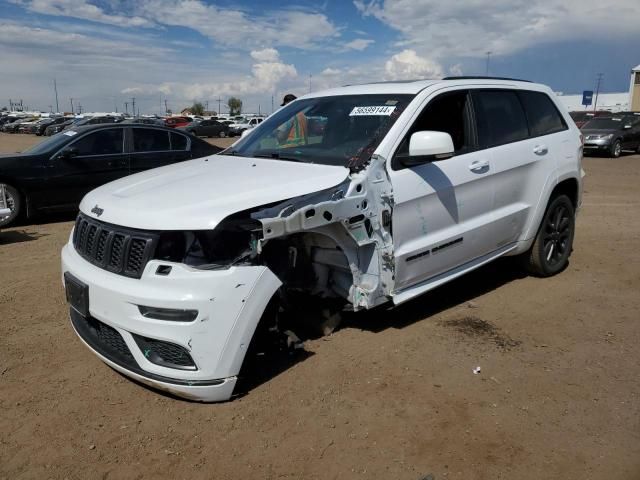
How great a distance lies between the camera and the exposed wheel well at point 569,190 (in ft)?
18.2

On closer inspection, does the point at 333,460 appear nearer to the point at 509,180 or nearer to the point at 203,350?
the point at 203,350

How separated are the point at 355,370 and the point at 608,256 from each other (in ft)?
14.4


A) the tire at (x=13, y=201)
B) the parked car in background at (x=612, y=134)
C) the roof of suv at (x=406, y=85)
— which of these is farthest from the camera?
the parked car in background at (x=612, y=134)

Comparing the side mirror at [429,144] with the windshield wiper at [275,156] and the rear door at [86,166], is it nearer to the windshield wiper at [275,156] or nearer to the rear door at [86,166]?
the windshield wiper at [275,156]

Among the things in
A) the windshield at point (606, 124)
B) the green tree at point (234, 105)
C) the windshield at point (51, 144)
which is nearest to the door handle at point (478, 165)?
the windshield at point (51, 144)

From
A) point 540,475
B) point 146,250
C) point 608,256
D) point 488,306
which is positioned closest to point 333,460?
point 540,475

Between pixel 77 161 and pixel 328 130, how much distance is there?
18.4ft

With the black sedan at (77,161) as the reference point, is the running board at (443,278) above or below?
below

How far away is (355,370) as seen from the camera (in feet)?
12.1

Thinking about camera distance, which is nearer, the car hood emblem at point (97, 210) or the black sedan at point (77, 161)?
the car hood emblem at point (97, 210)

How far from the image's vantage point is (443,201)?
418 centimetres

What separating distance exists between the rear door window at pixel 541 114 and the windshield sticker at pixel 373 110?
5.93 feet

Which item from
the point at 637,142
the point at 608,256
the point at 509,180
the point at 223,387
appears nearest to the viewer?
the point at 223,387

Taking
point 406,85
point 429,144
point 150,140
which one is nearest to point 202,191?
point 429,144
